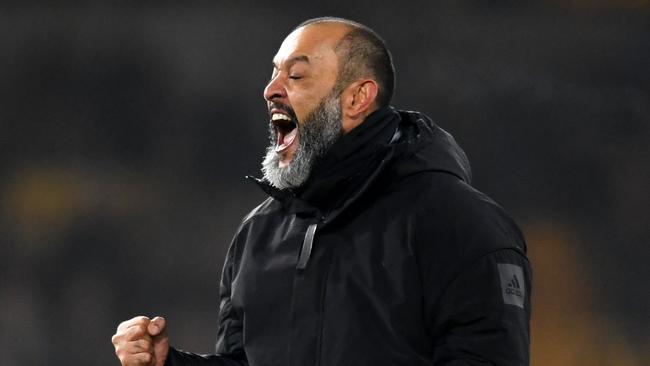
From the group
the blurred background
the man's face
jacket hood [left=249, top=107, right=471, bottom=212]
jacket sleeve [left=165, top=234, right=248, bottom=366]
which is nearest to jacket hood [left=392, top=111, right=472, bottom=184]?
jacket hood [left=249, top=107, right=471, bottom=212]

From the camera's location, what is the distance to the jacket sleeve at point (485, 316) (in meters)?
1.08

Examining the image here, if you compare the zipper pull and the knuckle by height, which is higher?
the zipper pull

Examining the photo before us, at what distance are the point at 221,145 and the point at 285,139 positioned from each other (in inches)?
67.1

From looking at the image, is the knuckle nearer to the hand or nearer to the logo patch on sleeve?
the hand

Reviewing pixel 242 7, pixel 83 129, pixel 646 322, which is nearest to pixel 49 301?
pixel 83 129

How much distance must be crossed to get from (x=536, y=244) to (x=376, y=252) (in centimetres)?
175

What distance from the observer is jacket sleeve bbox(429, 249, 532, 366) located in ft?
3.53

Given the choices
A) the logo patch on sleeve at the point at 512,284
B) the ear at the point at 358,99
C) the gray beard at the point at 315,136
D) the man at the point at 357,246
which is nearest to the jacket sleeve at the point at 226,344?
the man at the point at 357,246

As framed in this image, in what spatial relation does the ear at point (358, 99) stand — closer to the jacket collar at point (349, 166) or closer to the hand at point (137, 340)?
the jacket collar at point (349, 166)

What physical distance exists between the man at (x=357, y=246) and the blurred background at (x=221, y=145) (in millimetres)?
1566

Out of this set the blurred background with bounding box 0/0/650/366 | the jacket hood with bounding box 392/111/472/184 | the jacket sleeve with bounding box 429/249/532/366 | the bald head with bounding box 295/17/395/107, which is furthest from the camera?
the blurred background with bounding box 0/0/650/366

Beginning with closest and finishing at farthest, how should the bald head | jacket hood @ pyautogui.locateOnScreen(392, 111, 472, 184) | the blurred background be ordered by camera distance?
jacket hood @ pyautogui.locateOnScreen(392, 111, 472, 184), the bald head, the blurred background

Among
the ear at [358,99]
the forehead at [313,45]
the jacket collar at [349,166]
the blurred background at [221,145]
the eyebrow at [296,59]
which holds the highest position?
the forehead at [313,45]

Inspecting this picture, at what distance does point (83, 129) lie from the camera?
3062 mm
